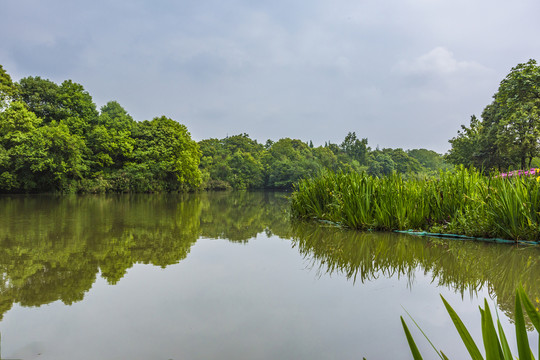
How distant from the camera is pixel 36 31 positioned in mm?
11867

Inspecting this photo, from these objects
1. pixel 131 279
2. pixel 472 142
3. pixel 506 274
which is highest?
pixel 472 142

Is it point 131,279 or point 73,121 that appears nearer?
point 131,279

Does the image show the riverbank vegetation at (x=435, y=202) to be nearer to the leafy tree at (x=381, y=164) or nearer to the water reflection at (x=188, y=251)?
the water reflection at (x=188, y=251)

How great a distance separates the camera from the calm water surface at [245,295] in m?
1.43

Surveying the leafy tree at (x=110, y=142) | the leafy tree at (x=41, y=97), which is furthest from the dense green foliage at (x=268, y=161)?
the leafy tree at (x=41, y=97)

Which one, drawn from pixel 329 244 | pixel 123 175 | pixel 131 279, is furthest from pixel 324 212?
pixel 123 175

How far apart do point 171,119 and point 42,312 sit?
25.5m

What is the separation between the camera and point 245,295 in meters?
2.06

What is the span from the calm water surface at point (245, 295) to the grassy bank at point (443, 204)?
13.6 inches

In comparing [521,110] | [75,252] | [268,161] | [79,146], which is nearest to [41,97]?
[79,146]

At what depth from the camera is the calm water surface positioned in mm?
1426

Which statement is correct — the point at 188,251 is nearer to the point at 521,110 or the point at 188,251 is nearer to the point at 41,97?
the point at 521,110

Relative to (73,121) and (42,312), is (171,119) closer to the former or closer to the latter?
(73,121)

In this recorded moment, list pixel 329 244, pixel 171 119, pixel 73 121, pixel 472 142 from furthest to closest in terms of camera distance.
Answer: pixel 171 119
pixel 472 142
pixel 73 121
pixel 329 244
